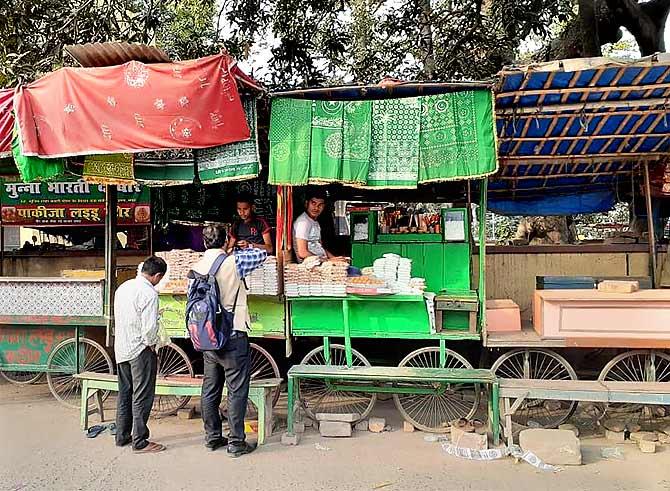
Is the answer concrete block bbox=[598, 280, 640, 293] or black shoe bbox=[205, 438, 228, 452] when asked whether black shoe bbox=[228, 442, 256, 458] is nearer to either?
black shoe bbox=[205, 438, 228, 452]

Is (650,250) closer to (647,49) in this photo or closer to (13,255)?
(647,49)

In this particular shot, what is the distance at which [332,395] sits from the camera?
21.5 feet

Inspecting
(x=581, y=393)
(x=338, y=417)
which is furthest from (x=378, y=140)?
(x=581, y=393)

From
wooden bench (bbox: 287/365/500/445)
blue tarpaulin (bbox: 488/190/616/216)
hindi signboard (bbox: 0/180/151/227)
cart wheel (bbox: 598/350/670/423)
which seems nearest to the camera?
wooden bench (bbox: 287/365/500/445)

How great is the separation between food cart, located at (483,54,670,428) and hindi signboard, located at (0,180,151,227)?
4.86 metres

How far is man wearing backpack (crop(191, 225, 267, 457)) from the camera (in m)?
4.92

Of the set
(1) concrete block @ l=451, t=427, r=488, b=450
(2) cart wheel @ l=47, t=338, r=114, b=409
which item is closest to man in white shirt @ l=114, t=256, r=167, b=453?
(2) cart wheel @ l=47, t=338, r=114, b=409

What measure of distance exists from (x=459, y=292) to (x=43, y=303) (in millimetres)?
4483

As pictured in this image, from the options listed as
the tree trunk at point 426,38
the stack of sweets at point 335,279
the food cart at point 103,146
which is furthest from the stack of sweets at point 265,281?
the tree trunk at point 426,38

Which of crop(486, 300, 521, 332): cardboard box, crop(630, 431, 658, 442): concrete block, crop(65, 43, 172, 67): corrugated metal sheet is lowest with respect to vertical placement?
crop(630, 431, 658, 442): concrete block

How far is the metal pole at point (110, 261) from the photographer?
21.0 ft

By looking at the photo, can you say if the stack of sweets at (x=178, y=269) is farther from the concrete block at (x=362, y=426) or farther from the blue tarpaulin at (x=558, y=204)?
the blue tarpaulin at (x=558, y=204)

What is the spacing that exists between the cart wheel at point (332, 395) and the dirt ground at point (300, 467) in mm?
473

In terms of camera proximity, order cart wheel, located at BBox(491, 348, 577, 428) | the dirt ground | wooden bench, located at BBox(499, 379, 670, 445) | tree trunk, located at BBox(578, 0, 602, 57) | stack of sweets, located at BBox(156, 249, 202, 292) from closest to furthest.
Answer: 1. the dirt ground
2. wooden bench, located at BBox(499, 379, 670, 445)
3. cart wheel, located at BBox(491, 348, 577, 428)
4. stack of sweets, located at BBox(156, 249, 202, 292)
5. tree trunk, located at BBox(578, 0, 602, 57)
